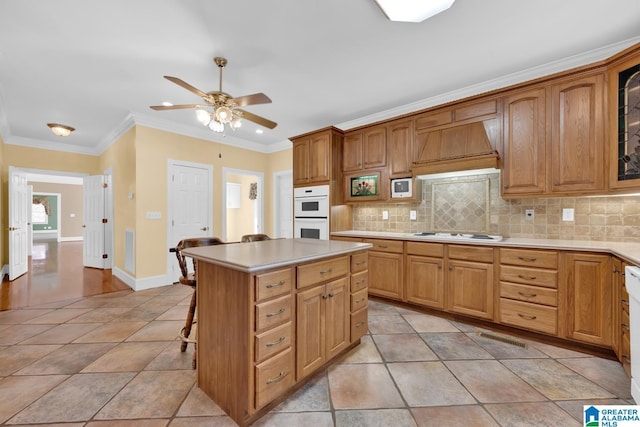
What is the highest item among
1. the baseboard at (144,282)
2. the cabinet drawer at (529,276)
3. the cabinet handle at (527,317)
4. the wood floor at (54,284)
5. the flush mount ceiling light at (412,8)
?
the flush mount ceiling light at (412,8)

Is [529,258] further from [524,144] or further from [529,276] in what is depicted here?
[524,144]

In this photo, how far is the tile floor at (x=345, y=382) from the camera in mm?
1475

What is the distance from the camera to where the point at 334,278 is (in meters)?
1.89

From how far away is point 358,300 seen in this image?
2152 millimetres

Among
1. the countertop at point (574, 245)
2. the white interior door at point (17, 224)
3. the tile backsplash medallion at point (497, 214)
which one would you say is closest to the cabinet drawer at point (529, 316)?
the countertop at point (574, 245)

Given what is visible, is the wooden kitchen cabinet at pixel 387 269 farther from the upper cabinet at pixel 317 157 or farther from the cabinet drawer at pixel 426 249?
the upper cabinet at pixel 317 157

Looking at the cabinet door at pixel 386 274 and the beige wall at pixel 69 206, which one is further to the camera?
the beige wall at pixel 69 206

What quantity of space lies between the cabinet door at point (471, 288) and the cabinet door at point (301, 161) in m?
2.44

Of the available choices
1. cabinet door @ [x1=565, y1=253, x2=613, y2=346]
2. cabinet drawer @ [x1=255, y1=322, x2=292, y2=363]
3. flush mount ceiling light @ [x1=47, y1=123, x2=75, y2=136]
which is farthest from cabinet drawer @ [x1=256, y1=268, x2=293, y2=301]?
flush mount ceiling light @ [x1=47, y1=123, x2=75, y2=136]

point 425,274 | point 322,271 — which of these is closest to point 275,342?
point 322,271

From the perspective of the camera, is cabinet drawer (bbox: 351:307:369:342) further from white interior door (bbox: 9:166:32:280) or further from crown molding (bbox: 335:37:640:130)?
white interior door (bbox: 9:166:32:280)

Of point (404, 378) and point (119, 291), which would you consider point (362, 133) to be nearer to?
point (404, 378)

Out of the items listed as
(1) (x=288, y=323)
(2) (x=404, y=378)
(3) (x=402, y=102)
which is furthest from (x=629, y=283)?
(3) (x=402, y=102)

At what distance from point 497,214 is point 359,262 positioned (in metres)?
1.92
